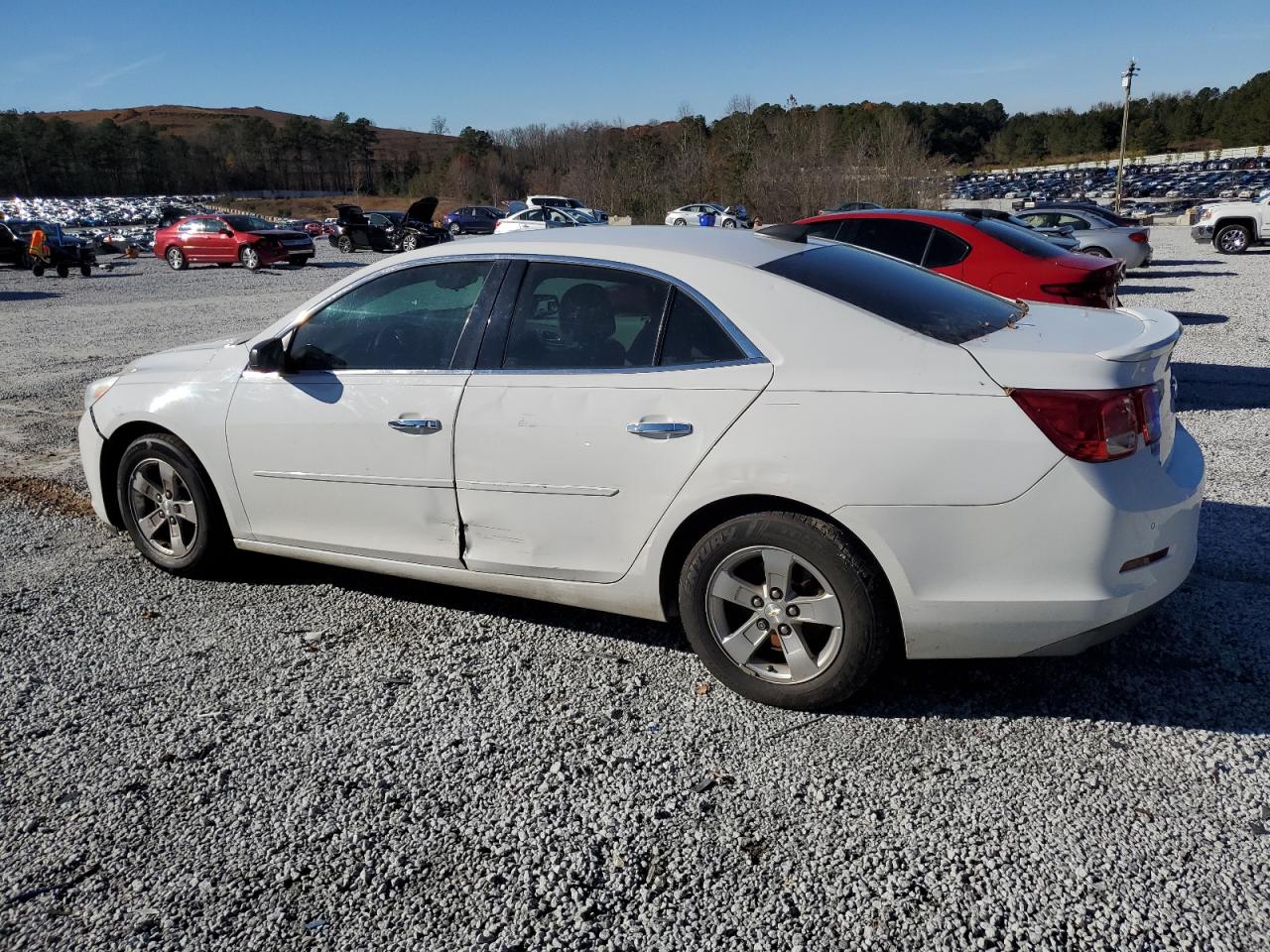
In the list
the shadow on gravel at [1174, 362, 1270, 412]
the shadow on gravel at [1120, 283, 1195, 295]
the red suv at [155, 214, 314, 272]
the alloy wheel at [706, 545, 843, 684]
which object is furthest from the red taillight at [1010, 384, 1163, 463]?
the red suv at [155, 214, 314, 272]

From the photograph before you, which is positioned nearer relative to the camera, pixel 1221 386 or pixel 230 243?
pixel 1221 386

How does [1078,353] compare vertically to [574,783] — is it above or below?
above

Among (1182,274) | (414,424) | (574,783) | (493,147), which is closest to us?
(574,783)

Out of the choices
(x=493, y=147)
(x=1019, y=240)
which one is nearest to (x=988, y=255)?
(x=1019, y=240)

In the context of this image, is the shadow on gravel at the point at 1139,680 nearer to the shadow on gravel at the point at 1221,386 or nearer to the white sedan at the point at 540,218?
the shadow on gravel at the point at 1221,386

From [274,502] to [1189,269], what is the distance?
73.6 ft

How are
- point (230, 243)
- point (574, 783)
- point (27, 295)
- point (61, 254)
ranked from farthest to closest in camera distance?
point (230, 243) → point (61, 254) → point (27, 295) → point (574, 783)

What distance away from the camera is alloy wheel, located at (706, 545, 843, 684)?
129 inches

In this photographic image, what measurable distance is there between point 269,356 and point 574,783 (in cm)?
230

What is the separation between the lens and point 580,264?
3.80m

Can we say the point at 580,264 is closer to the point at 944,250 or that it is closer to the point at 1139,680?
the point at 1139,680

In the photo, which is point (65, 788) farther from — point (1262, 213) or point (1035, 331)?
point (1262, 213)

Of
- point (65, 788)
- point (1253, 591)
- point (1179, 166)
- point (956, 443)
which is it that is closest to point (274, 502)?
point (65, 788)

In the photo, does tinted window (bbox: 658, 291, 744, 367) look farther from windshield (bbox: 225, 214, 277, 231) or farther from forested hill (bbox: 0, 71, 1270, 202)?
forested hill (bbox: 0, 71, 1270, 202)
